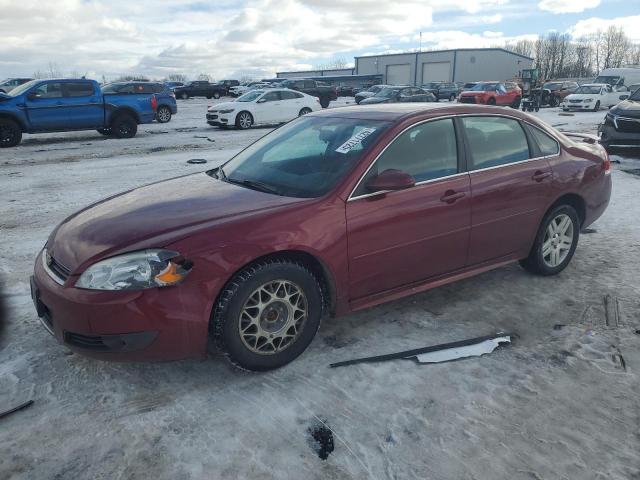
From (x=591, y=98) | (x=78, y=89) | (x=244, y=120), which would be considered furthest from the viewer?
(x=591, y=98)

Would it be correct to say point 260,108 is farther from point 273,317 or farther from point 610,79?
point 610,79

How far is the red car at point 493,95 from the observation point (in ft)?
93.3

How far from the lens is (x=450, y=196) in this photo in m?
3.64

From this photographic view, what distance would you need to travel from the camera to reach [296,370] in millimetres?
3148

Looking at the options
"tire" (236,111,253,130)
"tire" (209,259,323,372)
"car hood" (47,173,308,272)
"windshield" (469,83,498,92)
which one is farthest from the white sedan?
"tire" (209,259,323,372)

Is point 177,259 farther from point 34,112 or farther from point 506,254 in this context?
point 34,112

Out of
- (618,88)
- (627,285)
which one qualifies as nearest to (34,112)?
(627,285)

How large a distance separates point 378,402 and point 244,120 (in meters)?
16.4

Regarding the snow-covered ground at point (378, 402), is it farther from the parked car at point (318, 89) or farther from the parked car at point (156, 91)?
the parked car at point (318, 89)

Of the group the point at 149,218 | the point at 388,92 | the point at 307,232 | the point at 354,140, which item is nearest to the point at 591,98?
the point at 388,92

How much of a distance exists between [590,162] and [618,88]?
1196 inches

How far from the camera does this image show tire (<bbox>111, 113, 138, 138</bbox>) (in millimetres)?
14945

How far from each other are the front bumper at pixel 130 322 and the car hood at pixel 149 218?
0.24 meters

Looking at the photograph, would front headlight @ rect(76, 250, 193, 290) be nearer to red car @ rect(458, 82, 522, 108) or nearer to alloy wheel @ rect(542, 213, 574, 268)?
alloy wheel @ rect(542, 213, 574, 268)
